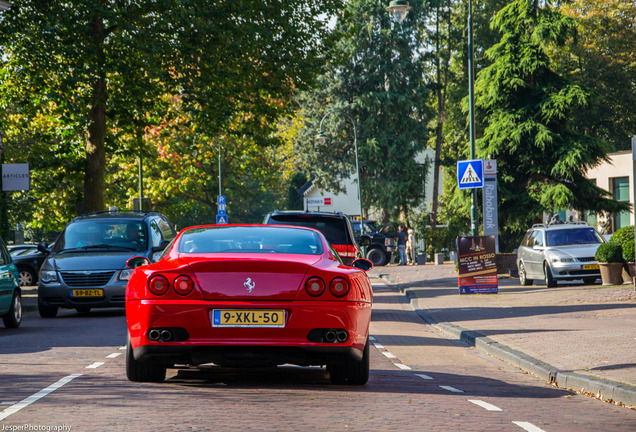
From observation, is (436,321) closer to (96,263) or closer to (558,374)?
(96,263)

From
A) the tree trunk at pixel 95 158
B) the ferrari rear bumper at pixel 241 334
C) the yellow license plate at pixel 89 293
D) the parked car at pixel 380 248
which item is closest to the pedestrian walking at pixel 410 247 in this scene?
the parked car at pixel 380 248

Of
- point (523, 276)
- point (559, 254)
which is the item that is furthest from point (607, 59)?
point (559, 254)

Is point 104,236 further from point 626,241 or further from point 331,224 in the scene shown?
point 626,241

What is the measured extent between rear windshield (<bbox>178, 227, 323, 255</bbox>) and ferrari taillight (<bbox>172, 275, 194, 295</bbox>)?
0.56m

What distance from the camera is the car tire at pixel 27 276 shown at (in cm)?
3165

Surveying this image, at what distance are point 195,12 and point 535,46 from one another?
54.4 feet

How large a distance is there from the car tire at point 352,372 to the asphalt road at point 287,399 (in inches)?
Answer: 3.6

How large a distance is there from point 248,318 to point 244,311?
65 millimetres

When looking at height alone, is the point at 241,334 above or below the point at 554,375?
above

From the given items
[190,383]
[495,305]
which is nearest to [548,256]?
[495,305]

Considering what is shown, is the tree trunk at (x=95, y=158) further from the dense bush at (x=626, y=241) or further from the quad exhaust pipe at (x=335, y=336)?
the quad exhaust pipe at (x=335, y=336)

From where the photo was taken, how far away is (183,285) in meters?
7.71

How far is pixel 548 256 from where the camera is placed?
2492 centimetres

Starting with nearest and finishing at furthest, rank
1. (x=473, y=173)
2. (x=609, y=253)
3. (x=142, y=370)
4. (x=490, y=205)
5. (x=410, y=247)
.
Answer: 1. (x=142, y=370)
2. (x=609, y=253)
3. (x=473, y=173)
4. (x=490, y=205)
5. (x=410, y=247)
